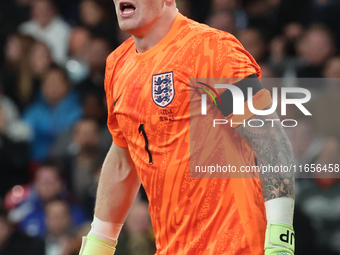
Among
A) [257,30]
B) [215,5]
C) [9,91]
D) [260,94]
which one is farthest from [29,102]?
[260,94]

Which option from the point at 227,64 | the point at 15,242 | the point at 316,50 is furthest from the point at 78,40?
the point at 227,64

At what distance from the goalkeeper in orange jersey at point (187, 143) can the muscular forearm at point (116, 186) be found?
28cm

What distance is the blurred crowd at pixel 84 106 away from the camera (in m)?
4.45

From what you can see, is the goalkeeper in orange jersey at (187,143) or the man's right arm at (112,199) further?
the man's right arm at (112,199)

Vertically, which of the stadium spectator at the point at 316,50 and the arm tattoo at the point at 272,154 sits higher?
the stadium spectator at the point at 316,50

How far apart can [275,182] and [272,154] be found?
121 millimetres

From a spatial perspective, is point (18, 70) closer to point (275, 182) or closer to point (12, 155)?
point (12, 155)

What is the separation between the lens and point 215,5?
574cm

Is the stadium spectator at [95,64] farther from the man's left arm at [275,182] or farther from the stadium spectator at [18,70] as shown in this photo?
the man's left arm at [275,182]

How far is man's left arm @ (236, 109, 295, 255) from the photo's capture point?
6.86 feet

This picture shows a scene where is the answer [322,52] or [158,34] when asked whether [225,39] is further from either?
[322,52]

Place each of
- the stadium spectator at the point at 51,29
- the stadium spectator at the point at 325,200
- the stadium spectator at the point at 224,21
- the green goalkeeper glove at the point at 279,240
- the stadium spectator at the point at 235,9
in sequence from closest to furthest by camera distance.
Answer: the green goalkeeper glove at the point at 279,240 → the stadium spectator at the point at 325,200 → the stadium spectator at the point at 224,21 → the stadium spectator at the point at 235,9 → the stadium spectator at the point at 51,29

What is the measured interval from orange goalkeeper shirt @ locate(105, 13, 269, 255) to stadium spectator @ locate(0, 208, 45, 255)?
3.21 metres

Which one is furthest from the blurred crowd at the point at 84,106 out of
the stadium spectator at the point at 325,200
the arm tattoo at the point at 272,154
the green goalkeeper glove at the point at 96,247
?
the arm tattoo at the point at 272,154
